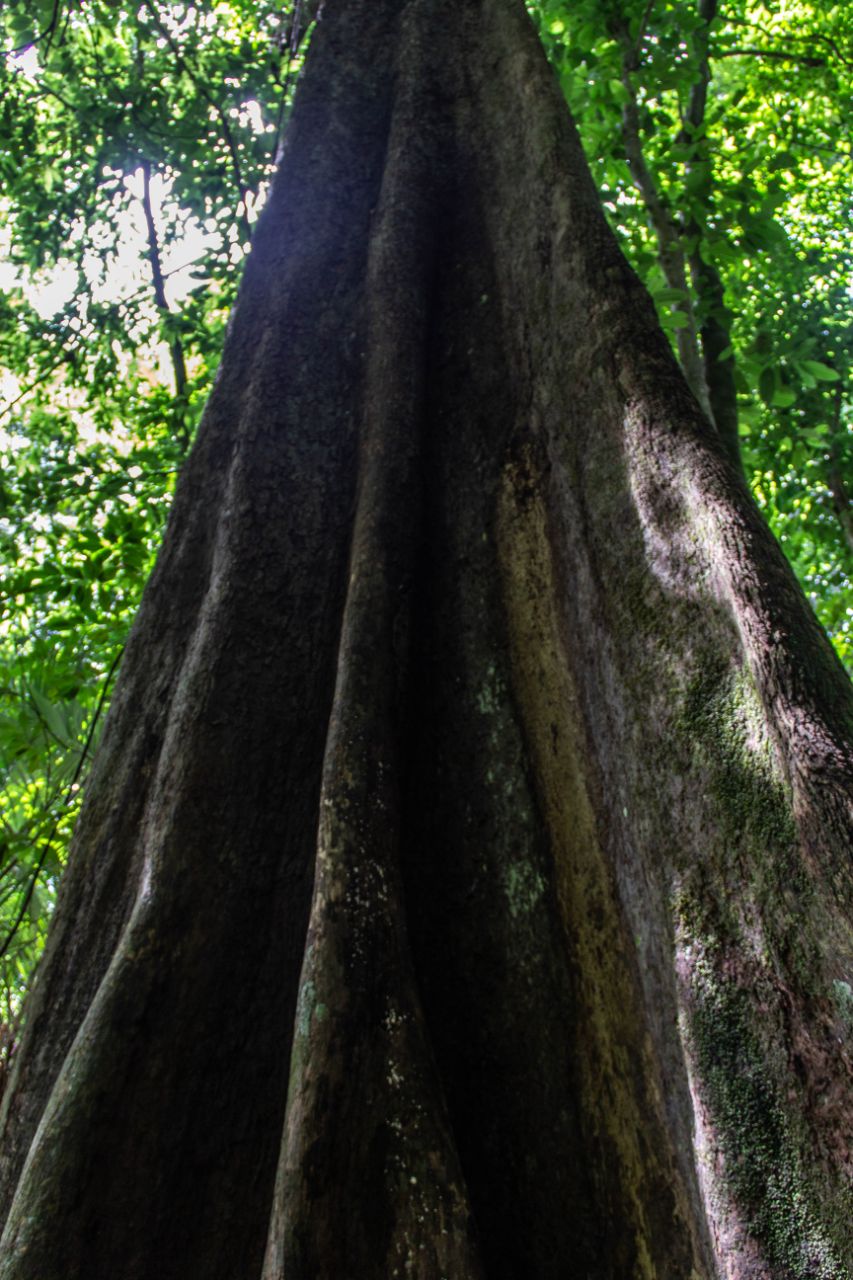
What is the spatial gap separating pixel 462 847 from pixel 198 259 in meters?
5.65

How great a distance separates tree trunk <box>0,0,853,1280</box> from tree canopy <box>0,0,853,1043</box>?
139 cm

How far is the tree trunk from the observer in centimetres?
135

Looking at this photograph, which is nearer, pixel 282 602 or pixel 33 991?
pixel 33 991

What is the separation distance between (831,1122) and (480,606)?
137 cm

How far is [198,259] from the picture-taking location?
21.2ft

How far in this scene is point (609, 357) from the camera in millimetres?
2146

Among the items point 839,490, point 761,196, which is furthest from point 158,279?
point 839,490

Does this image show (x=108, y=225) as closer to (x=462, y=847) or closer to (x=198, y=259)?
(x=198, y=259)

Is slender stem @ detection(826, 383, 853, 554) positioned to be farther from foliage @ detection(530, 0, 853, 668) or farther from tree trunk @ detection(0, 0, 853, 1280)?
tree trunk @ detection(0, 0, 853, 1280)

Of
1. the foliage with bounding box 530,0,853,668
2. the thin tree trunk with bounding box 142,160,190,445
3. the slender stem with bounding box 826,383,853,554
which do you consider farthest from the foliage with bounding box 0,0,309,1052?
the slender stem with bounding box 826,383,853,554

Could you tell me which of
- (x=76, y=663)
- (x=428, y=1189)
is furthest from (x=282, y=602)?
(x=76, y=663)

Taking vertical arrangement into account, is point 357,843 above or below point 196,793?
below

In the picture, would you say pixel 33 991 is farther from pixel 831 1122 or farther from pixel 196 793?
pixel 831 1122

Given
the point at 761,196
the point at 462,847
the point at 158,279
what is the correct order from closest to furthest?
the point at 462,847, the point at 761,196, the point at 158,279
